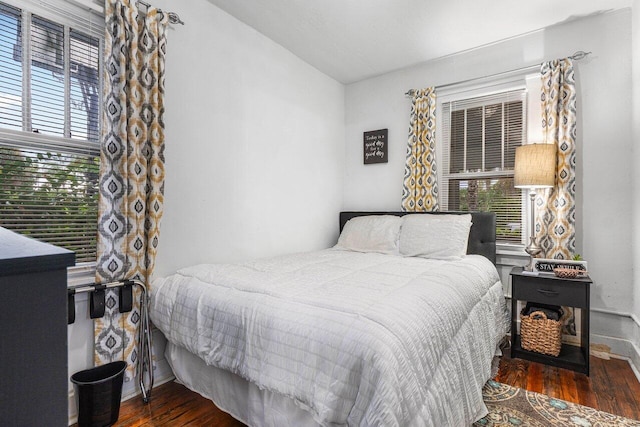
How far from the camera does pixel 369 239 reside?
3090mm

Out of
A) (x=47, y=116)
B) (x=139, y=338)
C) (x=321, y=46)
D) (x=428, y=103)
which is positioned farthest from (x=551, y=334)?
(x=47, y=116)

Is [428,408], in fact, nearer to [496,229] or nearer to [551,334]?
[551,334]

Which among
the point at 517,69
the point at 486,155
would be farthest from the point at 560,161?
the point at 517,69

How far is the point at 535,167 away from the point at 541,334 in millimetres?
1215

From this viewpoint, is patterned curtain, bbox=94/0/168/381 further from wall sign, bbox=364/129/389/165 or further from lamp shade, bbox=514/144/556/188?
lamp shade, bbox=514/144/556/188

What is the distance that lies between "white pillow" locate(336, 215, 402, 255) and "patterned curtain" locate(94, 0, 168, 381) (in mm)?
1761

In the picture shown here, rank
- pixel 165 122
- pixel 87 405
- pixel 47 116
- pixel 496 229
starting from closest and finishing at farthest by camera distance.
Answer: pixel 87 405
pixel 47 116
pixel 165 122
pixel 496 229

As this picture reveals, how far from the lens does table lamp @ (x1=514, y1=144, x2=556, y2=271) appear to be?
8.17 feet

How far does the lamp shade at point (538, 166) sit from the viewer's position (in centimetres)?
249

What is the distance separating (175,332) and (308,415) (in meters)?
0.93

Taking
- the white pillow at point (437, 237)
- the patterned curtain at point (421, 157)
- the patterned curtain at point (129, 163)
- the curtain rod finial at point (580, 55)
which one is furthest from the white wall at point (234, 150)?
the curtain rod finial at point (580, 55)

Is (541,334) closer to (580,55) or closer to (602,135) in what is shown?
(602,135)

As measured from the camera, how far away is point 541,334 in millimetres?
2363

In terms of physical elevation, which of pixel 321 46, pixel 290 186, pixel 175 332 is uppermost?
pixel 321 46
